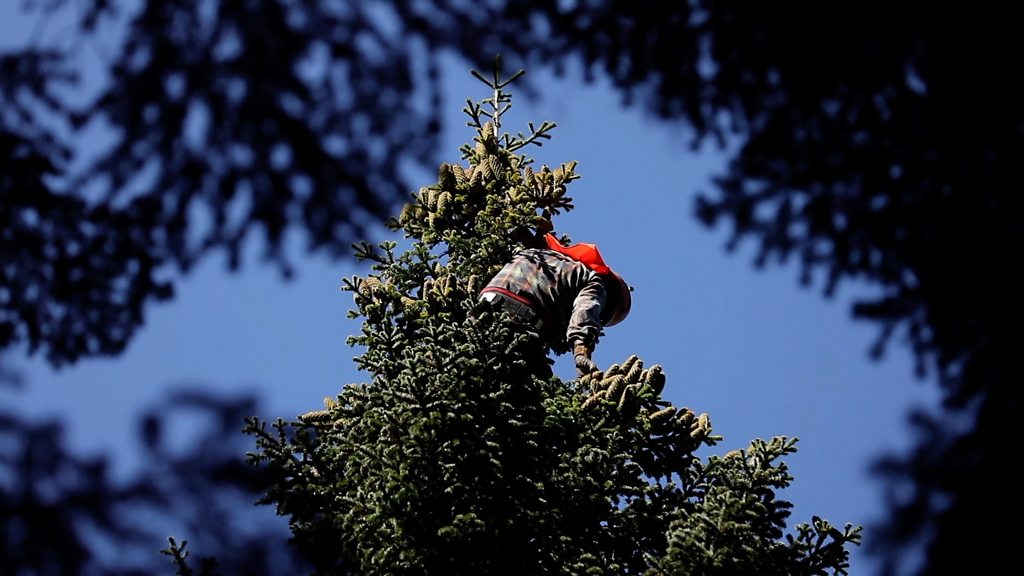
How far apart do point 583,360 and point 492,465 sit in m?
1.36

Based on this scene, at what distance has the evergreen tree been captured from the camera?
240 inches

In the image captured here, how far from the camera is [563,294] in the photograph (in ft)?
25.7

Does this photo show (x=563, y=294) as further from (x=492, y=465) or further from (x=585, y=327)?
(x=492, y=465)

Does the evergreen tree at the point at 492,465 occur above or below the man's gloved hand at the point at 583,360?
below

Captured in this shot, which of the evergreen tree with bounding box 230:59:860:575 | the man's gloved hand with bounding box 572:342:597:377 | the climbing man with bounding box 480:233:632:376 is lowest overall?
the evergreen tree with bounding box 230:59:860:575

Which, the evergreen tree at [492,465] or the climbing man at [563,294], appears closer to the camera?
the evergreen tree at [492,465]

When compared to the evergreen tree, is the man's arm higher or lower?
higher

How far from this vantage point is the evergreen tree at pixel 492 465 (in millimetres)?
6102

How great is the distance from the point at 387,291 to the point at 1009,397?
4.23m

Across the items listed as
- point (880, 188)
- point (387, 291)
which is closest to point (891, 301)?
point (880, 188)

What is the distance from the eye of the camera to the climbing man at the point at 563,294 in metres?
7.46

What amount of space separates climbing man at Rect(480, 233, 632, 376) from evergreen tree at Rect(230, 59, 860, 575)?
0.71 feet

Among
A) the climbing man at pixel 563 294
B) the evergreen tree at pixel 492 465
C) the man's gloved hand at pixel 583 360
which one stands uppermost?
the climbing man at pixel 563 294

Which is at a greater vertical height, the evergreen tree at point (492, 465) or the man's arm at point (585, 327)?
the man's arm at point (585, 327)
